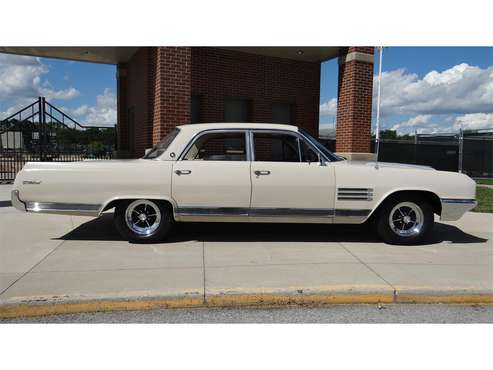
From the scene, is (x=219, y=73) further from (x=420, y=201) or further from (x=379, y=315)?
(x=379, y=315)

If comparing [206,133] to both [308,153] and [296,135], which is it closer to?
[296,135]

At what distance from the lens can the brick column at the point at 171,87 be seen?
360 inches

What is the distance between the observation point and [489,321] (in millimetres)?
4008

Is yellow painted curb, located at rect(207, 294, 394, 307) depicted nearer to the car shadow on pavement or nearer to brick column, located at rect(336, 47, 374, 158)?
the car shadow on pavement

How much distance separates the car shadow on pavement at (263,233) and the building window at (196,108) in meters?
5.56

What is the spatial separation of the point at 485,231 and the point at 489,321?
4.24 meters

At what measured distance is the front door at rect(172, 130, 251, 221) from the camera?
6023 mm

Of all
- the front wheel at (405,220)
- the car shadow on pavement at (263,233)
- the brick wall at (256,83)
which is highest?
the brick wall at (256,83)

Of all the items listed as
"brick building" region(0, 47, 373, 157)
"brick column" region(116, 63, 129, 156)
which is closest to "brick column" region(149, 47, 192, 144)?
"brick building" region(0, 47, 373, 157)

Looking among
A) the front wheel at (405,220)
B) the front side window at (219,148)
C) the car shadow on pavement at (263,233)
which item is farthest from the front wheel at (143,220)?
the front wheel at (405,220)

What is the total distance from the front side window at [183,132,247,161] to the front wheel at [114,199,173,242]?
84 cm

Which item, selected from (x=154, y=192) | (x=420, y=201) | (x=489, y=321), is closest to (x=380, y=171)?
(x=420, y=201)

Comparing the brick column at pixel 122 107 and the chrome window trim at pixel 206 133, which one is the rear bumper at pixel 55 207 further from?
the brick column at pixel 122 107

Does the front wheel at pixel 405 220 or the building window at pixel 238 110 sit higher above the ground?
the building window at pixel 238 110
